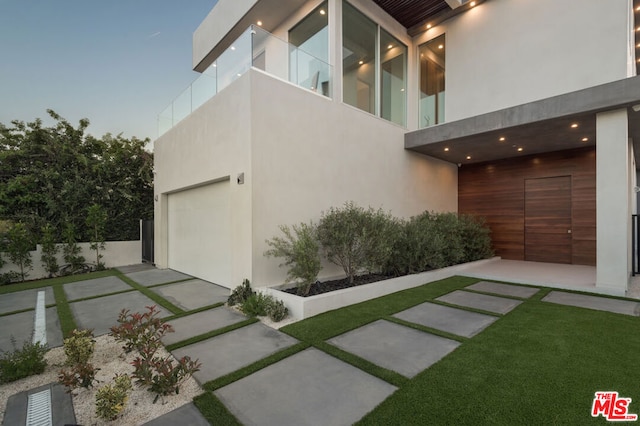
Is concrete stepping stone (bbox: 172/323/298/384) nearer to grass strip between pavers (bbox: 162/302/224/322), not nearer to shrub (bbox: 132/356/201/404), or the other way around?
shrub (bbox: 132/356/201/404)

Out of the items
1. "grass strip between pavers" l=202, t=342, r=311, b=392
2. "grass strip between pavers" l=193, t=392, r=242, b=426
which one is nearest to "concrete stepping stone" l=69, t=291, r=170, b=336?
"grass strip between pavers" l=202, t=342, r=311, b=392

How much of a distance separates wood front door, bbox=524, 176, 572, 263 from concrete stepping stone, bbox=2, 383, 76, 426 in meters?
11.3

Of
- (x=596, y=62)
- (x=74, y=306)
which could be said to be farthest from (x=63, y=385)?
(x=596, y=62)

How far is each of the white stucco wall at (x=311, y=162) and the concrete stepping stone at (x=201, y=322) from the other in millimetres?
869

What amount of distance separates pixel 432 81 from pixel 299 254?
24.8 ft

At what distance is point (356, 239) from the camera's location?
5.71m

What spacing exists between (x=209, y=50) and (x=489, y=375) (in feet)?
40.4

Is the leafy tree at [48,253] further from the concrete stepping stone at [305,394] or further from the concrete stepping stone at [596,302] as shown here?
the concrete stepping stone at [596,302]

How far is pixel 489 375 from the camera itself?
269 cm

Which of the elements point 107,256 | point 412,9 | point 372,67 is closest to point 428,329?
point 372,67

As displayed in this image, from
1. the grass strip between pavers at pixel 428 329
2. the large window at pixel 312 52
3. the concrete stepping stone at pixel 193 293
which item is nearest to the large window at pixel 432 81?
the large window at pixel 312 52

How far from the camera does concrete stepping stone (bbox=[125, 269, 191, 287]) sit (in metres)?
7.16

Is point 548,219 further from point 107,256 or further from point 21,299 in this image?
point 107,256

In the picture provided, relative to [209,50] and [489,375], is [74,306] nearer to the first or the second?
[489,375]
